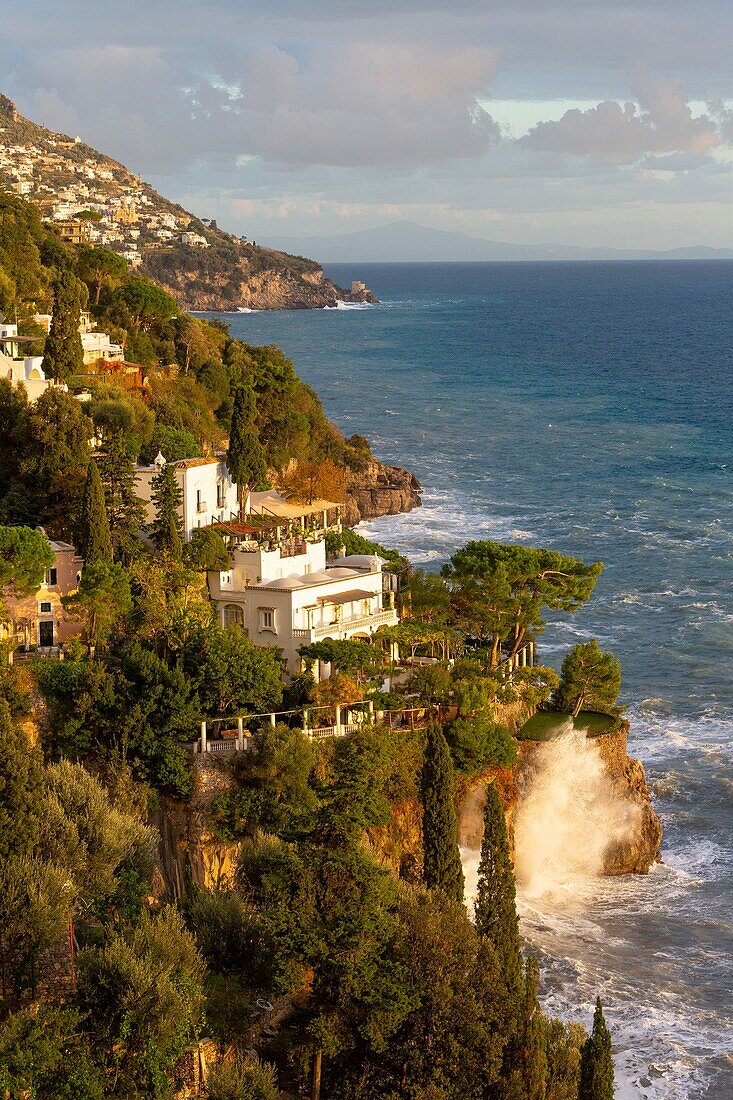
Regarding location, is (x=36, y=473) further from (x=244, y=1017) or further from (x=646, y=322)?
(x=646, y=322)

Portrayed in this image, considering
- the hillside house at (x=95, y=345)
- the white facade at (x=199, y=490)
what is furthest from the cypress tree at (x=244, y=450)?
the hillside house at (x=95, y=345)

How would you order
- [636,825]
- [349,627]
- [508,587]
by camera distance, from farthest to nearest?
1. [508,587]
2. [349,627]
3. [636,825]

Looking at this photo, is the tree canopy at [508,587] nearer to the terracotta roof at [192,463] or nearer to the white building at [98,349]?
the terracotta roof at [192,463]

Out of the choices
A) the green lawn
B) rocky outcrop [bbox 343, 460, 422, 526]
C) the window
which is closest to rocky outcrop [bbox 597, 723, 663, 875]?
the green lawn

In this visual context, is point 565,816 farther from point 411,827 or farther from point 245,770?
point 245,770

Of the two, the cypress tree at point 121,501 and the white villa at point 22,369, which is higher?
the white villa at point 22,369

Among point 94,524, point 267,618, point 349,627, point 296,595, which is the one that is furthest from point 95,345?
point 349,627

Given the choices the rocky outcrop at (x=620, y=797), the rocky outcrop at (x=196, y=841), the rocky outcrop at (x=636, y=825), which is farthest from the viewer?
the rocky outcrop at (x=636, y=825)
